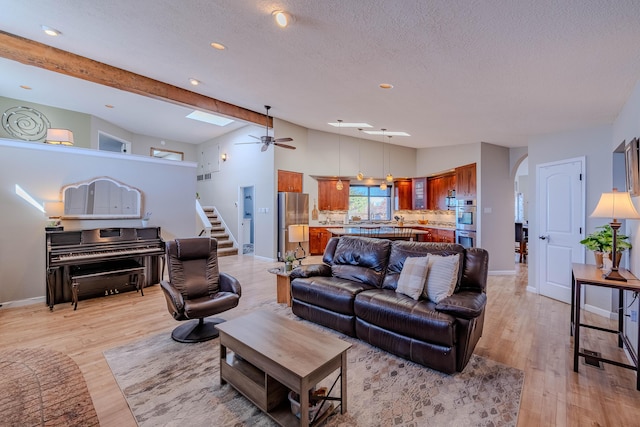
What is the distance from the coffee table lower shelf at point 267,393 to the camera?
183cm

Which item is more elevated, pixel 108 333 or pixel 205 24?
pixel 205 24

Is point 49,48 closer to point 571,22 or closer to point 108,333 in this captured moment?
point 108,333

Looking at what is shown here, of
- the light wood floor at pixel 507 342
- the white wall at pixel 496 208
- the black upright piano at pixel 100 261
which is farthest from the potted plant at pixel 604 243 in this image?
the black upright piano at pixel 100 261

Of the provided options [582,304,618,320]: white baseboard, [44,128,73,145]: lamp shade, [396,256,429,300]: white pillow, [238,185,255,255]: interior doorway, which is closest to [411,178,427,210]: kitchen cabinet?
[582,304,618,320]: white baseboard

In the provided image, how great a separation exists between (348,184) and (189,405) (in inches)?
276

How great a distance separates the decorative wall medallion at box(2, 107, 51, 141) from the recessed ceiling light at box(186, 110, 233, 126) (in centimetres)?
298

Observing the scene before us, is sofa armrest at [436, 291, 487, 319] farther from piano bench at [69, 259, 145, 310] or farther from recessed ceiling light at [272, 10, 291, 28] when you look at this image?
piano bench at [69, 259, 145, 310]

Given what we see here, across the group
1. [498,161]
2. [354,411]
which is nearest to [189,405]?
[354,411]

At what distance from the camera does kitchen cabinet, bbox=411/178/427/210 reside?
320 inches

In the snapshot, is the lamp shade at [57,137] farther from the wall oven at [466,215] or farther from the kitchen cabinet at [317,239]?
the wall oven at [466,215]

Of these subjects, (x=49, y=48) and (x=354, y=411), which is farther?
(x=49, y=48)

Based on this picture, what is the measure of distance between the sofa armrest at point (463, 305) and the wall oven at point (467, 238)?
4045 millimetres

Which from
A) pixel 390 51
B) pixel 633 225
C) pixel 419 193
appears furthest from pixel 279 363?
pixel 419 193

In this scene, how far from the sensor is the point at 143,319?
141 inches
